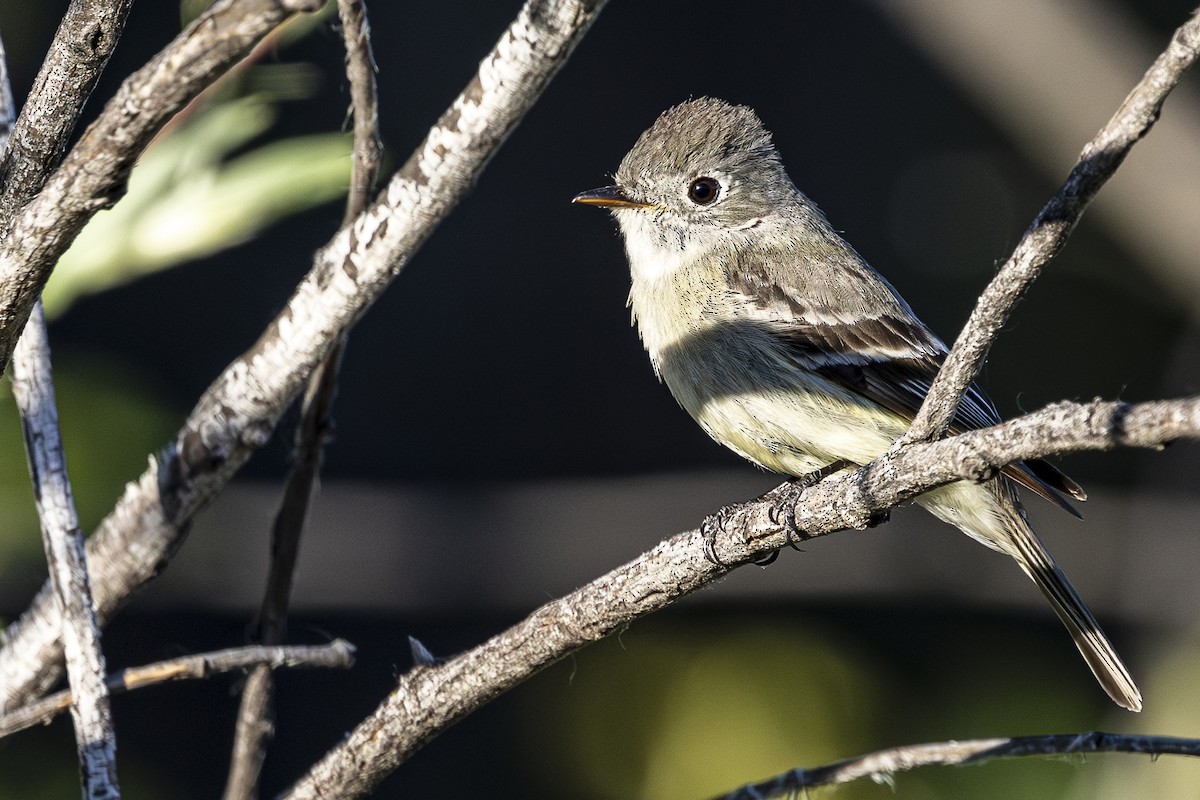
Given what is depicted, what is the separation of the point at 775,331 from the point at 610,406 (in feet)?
9.24

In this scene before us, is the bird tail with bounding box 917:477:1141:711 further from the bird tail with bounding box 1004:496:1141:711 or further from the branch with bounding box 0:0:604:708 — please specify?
the branch with bounding box 0:0:604:708

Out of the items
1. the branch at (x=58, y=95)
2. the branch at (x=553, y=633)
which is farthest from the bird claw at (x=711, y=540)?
the branch at (x=58, y=95)

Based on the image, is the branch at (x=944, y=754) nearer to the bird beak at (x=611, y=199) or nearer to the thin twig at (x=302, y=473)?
the thin twig at (x=302, y=473)

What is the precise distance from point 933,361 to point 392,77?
11.9 feet

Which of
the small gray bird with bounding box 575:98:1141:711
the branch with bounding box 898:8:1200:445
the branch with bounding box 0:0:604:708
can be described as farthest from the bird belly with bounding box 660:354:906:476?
the branch with bounding box 898:8:1200:445

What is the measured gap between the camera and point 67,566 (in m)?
1.95

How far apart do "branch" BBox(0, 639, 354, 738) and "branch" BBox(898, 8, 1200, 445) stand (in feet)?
3.60

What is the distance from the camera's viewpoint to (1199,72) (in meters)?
5.85

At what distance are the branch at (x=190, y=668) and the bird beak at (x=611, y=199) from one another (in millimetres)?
1947

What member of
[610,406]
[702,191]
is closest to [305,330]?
→ [702,191]

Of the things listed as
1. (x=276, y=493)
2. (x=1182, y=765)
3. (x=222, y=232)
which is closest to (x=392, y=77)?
(x=276, y=493)

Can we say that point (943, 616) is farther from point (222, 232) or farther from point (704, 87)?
point (222, 232)

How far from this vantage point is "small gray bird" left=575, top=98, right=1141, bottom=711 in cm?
325

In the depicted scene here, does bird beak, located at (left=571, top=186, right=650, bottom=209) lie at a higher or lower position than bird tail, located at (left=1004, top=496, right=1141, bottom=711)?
higher
